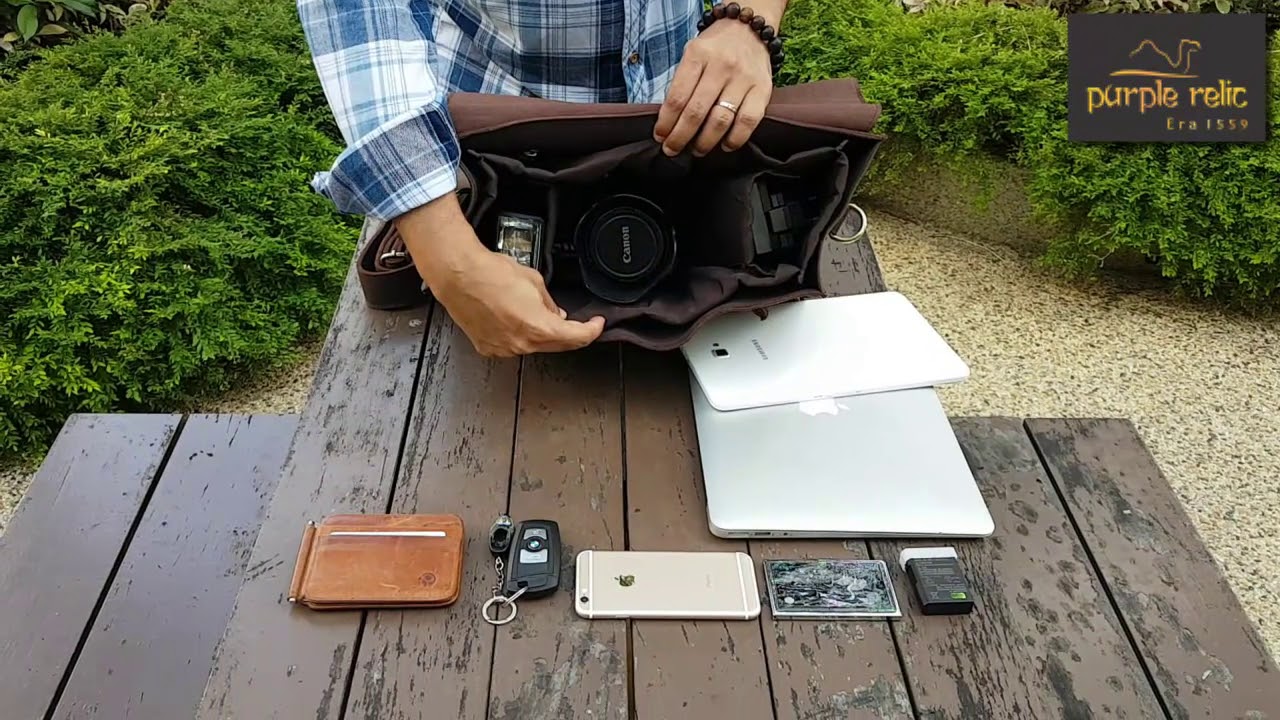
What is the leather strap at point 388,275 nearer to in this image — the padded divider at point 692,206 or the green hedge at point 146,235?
the padded divider at point 692,206

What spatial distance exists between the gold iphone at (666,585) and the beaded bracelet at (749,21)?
0.77 meters

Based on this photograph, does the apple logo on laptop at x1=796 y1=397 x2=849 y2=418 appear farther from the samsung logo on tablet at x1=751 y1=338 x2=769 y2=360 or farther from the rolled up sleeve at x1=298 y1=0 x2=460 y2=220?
the rolled up sleeve at x1=298 y1=0 x2=460 y2=220

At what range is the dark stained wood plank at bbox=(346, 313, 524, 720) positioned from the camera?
986 millimetres

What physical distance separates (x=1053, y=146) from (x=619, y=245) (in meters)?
2.06

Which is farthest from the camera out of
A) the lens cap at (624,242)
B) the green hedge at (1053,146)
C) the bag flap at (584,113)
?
the green hedge at (1053,146)

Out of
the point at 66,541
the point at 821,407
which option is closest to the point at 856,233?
the point at 821,407

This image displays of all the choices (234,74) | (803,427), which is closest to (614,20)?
(803,427)

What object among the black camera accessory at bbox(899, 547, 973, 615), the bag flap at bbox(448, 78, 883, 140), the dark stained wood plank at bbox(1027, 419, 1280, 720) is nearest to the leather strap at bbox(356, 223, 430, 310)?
the bag flap at bbox(448, 78, 883, 140)

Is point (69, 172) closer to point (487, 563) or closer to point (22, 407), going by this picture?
point (22, 407)

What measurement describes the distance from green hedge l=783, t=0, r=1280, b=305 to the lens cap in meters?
1.98

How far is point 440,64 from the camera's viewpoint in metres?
1.48

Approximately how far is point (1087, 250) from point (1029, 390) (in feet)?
1.90

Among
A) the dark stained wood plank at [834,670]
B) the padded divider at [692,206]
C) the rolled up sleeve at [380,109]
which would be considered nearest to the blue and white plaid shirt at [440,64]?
the rolled up sleeve at [380,109]

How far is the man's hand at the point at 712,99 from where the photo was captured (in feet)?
4.12
